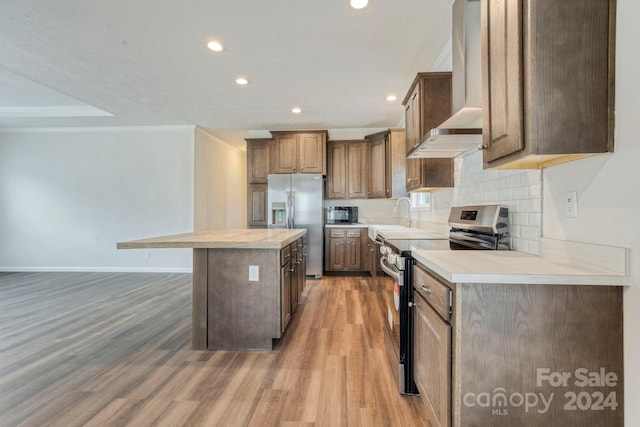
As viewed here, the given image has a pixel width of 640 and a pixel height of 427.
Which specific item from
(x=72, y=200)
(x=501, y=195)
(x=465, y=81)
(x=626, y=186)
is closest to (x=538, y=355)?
(x=626, y=186)

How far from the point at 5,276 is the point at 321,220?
5.25 metres

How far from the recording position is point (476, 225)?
77.4 inches

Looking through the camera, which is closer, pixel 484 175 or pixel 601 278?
pixel 601 278

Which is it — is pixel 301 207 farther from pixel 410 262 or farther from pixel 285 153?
pixel 410 262

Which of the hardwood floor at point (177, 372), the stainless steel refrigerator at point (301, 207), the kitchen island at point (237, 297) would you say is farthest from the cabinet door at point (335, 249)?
the kitchen island at point (237, 297)

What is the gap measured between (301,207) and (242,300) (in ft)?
8.87

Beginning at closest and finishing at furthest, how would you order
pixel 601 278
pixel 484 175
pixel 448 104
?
pixel 601 278 < pixel 484 175 < pixel 448 104

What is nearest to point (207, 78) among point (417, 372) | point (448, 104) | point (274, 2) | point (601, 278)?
point (274, 2)

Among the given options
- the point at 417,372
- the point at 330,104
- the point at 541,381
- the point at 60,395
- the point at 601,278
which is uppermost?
the point at 330,104

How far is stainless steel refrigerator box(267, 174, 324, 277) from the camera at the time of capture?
4832 mm

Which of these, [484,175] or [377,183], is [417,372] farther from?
[377,183]

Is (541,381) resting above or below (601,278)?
below

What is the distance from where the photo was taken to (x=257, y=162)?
5406 millimetres

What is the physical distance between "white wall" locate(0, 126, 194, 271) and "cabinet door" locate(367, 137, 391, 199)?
3.81 m
